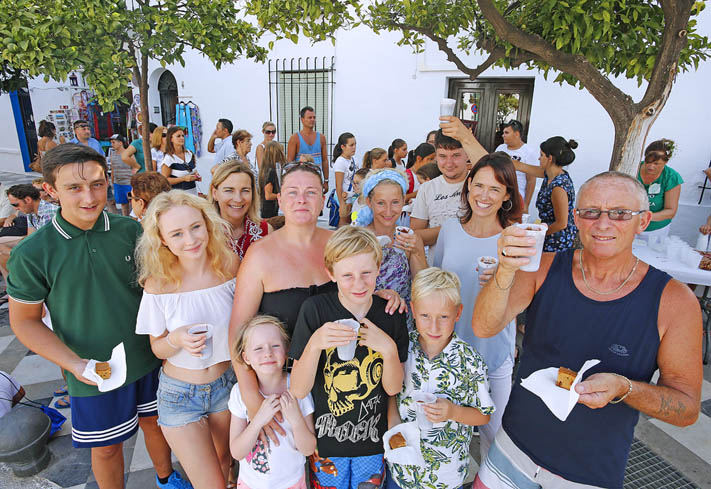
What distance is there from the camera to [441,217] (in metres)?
3.12

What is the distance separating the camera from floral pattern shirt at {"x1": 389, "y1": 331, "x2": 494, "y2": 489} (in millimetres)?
1836

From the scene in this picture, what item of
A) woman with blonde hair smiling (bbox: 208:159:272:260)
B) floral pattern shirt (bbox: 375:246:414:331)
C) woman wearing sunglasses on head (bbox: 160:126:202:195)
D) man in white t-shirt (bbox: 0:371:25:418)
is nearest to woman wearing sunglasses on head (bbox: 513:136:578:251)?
floral pattern shirt (bbox: 375:246:414:331)

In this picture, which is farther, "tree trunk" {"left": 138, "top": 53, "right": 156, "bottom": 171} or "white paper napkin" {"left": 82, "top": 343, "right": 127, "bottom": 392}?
"tree trunk" {"left": 138, "top": 53, "right": 156, "bottom": 171}

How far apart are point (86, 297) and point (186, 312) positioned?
485 millimetres

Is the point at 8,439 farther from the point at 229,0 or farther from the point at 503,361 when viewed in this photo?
the point at 229,0

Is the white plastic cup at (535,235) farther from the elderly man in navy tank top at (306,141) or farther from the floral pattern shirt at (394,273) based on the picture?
the elderly man in navy tank top at (306,141)

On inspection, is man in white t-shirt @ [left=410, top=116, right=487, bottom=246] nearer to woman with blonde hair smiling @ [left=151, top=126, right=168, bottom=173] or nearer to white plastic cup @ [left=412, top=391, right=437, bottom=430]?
white plastic cup @ [left=412, top=391, right=437, bottom=430]

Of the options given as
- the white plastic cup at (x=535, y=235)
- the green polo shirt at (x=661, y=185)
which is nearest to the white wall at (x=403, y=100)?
the green polo shirt at (x=661, y=185)

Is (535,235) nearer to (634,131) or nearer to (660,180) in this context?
Answer: (634,131)

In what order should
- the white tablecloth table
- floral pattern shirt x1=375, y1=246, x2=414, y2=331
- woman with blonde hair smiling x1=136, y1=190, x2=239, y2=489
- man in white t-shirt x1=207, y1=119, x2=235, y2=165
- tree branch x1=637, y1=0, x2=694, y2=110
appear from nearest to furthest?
woman with blonde hair smiling x1=136, y1=190, x2=239, y2=489 < floral pattern shirt x1=375, y1=246, x2=414, y2=331 < tree branch x1=637, y1=0, x2=694, y2=110 < the white tablecloth table < man in white t-shirt x1=207, y1=119, x2=235, y2=165

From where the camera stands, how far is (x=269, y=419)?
1.83m

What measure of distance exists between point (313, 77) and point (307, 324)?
29.7 ft

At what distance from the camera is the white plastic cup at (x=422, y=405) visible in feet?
5.45

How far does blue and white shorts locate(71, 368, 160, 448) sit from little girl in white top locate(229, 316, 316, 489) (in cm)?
63
